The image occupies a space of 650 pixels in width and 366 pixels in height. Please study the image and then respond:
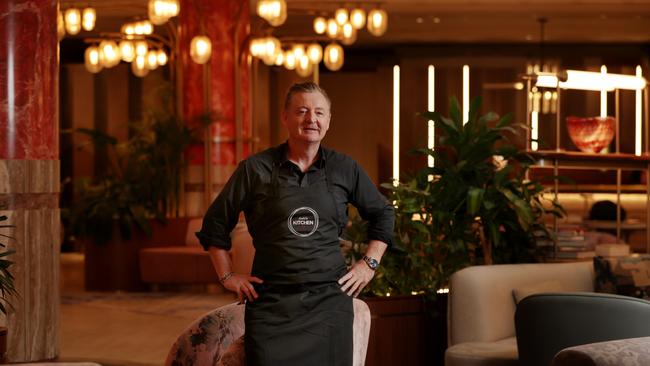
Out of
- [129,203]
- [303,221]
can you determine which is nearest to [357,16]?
[129,203]

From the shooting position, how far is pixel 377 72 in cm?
1820

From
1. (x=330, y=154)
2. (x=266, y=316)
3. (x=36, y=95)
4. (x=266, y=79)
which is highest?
(x=266, y=79)

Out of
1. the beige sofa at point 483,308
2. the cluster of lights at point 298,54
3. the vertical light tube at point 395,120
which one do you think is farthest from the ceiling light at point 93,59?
the beige sofa at point 483,308

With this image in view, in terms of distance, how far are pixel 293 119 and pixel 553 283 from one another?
236 cm

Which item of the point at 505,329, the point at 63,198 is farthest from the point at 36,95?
the point at 63,198

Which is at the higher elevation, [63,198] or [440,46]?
[440,46]

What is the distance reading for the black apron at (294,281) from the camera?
3.15m

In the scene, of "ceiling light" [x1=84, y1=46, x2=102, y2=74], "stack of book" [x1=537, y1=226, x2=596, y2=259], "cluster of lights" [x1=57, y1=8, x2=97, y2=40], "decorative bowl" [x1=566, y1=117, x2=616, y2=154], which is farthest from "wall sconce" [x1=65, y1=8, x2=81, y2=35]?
"decorative bowl" [x1=566, y1=117, x2=616, y2=154]

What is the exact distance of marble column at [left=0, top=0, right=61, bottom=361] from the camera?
6.43 m

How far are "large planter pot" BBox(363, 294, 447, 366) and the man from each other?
1911 millimetres

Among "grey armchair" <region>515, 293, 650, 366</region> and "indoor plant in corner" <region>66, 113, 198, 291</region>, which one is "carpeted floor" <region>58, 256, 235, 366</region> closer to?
"indoor plant in corner" <region>66, 113, 198, 291</region>

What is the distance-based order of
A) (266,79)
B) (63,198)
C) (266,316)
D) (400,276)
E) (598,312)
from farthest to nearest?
(266,79) → (63,198) → (400,276) → (598,312) → (266,316)

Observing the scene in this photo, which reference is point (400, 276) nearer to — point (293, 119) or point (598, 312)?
point (598, 312)

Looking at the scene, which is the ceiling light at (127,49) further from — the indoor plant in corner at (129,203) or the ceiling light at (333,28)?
the ceiling light at (333,28)
